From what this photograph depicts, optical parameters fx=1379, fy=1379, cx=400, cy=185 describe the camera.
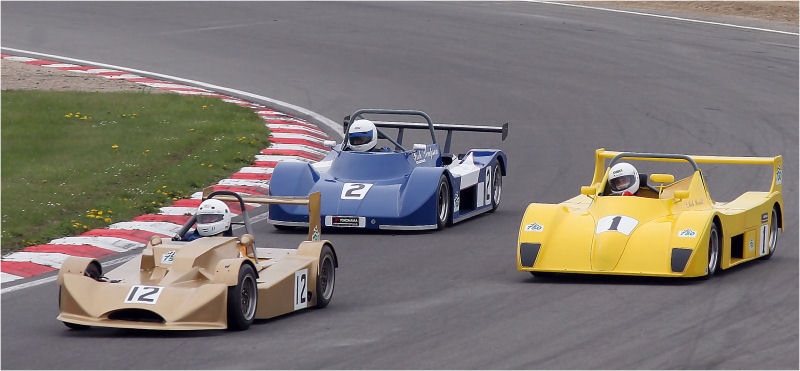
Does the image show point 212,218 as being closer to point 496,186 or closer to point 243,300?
point 243,300

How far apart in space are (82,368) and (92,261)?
1.56 metres

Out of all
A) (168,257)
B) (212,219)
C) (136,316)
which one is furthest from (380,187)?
(136,316)

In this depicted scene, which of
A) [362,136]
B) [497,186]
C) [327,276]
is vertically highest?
[362,136]

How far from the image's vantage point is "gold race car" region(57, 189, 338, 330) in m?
10.4

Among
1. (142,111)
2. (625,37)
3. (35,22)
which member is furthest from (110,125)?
(625,37)

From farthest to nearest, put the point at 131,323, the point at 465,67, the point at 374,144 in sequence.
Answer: the point at 465,67 < the point at 374,144 < the point at 131,323

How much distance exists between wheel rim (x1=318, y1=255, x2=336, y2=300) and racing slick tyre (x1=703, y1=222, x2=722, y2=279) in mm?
3458

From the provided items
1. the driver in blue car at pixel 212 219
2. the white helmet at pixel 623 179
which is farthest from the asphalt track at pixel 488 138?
the white helmet at pixel 623 179

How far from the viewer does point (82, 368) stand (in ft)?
31.4

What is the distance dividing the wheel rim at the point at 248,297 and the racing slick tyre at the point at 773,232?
579 centimetres

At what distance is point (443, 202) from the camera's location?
1638 cm

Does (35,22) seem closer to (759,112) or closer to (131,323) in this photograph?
(759,112)

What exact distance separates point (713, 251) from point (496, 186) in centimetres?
549

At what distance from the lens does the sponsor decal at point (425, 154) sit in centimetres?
1694
